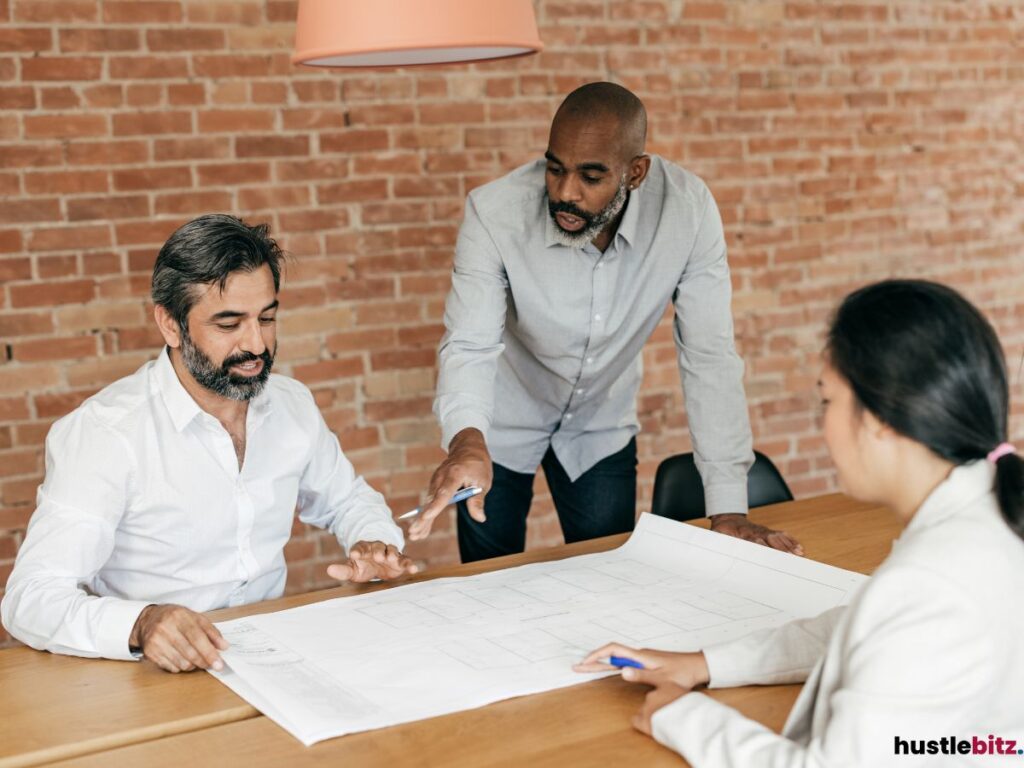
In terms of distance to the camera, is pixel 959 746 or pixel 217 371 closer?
pixel 959 746

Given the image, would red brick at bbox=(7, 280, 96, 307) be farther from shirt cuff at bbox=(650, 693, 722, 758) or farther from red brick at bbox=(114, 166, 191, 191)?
shirt cuff at bbox=(650, 693, 722, 758)

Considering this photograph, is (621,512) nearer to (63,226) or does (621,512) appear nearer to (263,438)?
(263,438)

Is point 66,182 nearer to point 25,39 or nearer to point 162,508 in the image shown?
point 25,39

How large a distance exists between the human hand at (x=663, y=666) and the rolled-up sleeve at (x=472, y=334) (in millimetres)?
837

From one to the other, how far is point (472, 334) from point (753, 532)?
72cm

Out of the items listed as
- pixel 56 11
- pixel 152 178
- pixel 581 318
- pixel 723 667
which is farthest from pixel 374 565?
pixel 56 11

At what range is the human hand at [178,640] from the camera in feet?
5.46

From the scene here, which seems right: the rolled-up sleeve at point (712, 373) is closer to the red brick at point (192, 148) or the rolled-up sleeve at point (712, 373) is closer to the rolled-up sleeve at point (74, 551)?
the rolled-up sleeve at point (74, 551)

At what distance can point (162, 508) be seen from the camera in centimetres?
208

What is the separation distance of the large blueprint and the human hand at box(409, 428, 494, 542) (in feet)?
0.39

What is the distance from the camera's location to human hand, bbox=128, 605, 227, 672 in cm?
167

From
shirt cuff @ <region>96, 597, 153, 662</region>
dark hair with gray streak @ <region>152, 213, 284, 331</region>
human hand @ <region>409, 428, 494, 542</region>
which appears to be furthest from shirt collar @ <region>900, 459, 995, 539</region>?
dark hair with gray streak @ <region>152, 213, 284, 331</region>

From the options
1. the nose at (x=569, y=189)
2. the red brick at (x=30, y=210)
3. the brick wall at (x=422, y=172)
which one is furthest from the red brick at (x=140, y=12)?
the nose at (x=569, y=189)

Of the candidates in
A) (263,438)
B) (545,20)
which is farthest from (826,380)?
(545,20)
